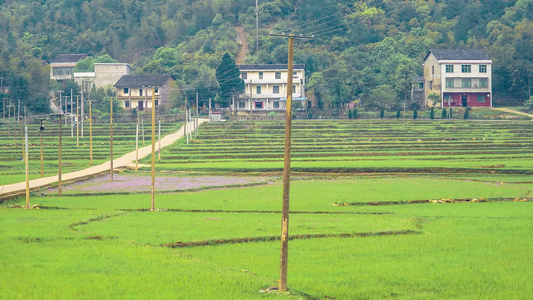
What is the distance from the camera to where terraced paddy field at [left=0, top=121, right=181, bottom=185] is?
201 feet

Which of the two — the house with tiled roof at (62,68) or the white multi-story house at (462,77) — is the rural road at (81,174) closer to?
the white multi-story house at (462,77)

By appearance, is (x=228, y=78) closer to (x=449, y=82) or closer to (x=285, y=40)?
(x=285, y=40)

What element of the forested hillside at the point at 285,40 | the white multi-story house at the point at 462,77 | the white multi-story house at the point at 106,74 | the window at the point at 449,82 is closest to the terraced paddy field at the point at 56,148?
the forested hillside at the point at 285,40

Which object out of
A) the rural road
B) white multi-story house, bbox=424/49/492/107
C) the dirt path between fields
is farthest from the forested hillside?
the rural road

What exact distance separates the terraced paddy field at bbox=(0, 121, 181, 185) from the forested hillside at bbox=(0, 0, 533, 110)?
1862cm

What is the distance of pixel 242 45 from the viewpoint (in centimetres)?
14638

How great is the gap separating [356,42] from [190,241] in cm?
11620

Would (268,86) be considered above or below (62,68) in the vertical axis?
below

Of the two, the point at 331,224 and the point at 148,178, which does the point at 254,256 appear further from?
the point at 148,178

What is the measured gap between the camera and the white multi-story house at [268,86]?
4601 inches

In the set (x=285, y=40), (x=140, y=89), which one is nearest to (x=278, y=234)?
(x=140, y=89)

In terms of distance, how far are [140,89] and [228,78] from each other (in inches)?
595

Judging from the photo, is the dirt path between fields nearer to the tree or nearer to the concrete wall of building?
Answer: the concrete wall of building

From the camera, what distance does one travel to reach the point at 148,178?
53562 mm
